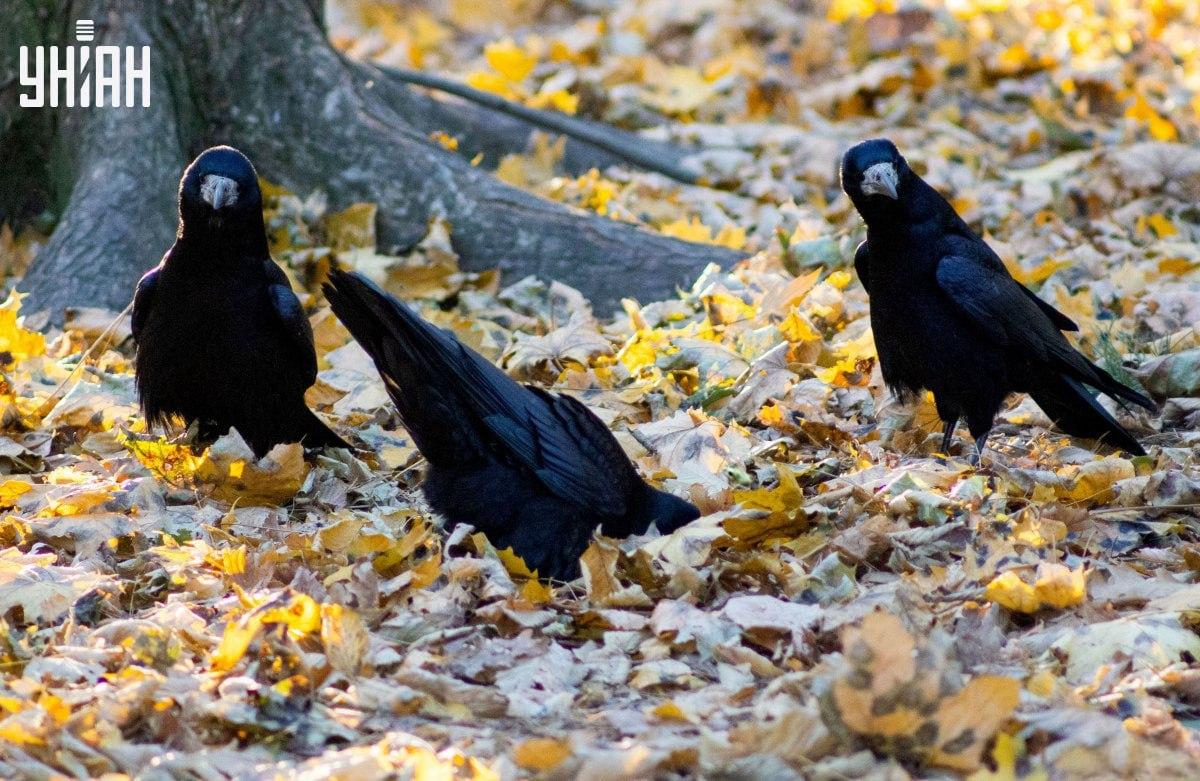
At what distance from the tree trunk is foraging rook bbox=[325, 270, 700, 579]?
2.42 m

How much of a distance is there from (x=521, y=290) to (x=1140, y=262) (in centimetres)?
306

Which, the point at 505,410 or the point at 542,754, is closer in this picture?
the point at 542,754

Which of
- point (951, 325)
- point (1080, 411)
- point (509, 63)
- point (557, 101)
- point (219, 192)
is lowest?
point (1080, 411)

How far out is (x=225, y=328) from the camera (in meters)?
5.05

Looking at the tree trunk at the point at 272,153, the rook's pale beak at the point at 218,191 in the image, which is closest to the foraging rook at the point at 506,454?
the rook's pale beak at the point at 218,191

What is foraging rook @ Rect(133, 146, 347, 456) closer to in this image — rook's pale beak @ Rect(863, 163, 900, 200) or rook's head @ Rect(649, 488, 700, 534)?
rook's head @ Rect(649, 488, 700, 534)

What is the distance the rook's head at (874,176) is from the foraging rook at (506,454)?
1425 millimetres

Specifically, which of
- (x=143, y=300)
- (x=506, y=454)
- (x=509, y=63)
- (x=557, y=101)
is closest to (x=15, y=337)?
(x=143, y=300)

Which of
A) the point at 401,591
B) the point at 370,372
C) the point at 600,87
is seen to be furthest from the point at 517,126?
the point at 401,591

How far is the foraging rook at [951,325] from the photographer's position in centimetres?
520

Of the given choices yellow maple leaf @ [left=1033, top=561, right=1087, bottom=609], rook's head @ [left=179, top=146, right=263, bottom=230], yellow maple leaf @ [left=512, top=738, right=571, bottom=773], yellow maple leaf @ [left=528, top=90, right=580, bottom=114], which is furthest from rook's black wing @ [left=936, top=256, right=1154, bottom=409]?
yellow maple leaf @ [left=528, top=90, right=580, bottom=114]

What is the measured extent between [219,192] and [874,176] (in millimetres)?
2274

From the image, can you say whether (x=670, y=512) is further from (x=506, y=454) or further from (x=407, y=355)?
(x=407, y=355)

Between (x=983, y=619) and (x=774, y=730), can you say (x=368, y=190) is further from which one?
(x=774, y=730)
